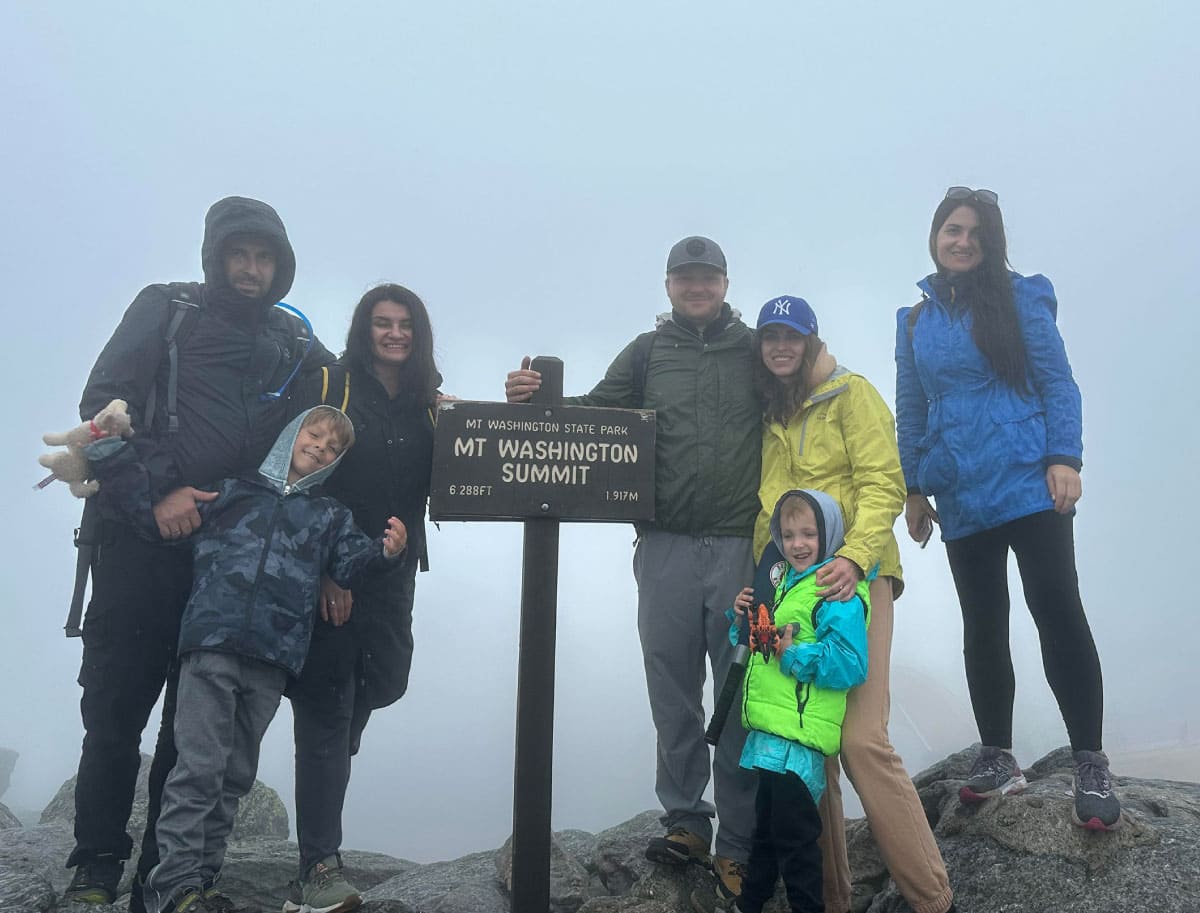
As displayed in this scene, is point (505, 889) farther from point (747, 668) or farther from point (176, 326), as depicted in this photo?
point (176, 326)

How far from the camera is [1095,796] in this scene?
207 inches

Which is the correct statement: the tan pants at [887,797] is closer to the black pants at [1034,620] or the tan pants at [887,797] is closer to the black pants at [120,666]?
the black pants at [1034,620]

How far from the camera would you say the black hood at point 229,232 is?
6.00m

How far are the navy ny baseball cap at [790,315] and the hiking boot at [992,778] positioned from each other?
10.7ft

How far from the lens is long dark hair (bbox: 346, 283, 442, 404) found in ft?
19.9

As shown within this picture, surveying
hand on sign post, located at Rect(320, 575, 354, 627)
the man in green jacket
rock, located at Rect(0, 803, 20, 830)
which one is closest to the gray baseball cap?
the man in green jacket

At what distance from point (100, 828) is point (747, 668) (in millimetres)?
4291

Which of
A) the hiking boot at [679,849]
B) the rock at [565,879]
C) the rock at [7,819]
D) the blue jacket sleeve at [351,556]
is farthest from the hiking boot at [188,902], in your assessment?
the rock at [7,819]

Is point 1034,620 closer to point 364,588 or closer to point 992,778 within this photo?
point 992,778

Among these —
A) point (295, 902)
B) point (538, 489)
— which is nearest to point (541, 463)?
point (538, 489)

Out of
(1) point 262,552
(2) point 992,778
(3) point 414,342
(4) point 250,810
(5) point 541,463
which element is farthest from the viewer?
(4) point 250,810

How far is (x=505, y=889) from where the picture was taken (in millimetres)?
6809

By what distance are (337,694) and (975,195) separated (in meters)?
5.62

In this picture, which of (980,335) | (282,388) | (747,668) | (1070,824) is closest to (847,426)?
(980,335)
